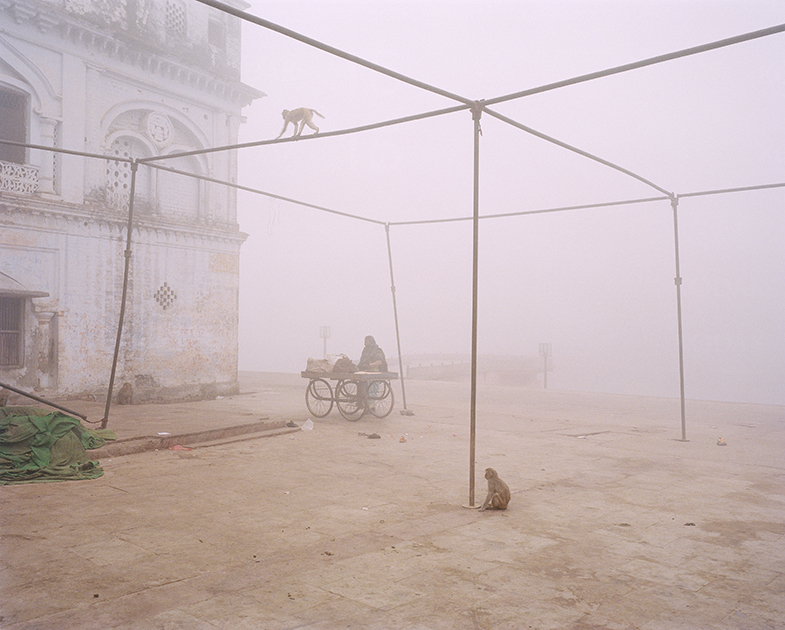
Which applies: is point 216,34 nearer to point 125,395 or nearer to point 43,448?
point 125,395

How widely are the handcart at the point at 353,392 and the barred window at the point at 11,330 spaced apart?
607 centimetres

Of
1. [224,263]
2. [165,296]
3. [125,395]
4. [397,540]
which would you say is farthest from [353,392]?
[397,540]

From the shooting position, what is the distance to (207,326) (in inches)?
639

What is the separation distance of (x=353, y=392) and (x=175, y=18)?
10.9 metres

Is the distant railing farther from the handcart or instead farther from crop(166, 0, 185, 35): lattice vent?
the handcart

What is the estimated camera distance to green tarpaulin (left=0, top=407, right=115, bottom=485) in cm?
676

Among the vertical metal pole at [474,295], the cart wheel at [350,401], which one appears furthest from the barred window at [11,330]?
the vertical metal pole at [474,295]

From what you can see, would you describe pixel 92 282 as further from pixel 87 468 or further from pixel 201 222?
pixel 87 468

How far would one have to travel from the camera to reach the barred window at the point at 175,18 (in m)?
15.5

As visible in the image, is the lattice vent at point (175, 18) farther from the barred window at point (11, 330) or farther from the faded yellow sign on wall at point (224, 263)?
the barred window at point (11, 330)

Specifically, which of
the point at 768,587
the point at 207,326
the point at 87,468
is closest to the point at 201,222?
the point at 207,326

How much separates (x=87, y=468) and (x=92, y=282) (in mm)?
7699

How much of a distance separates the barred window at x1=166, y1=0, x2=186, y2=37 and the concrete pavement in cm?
1185

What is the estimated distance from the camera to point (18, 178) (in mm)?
12617
